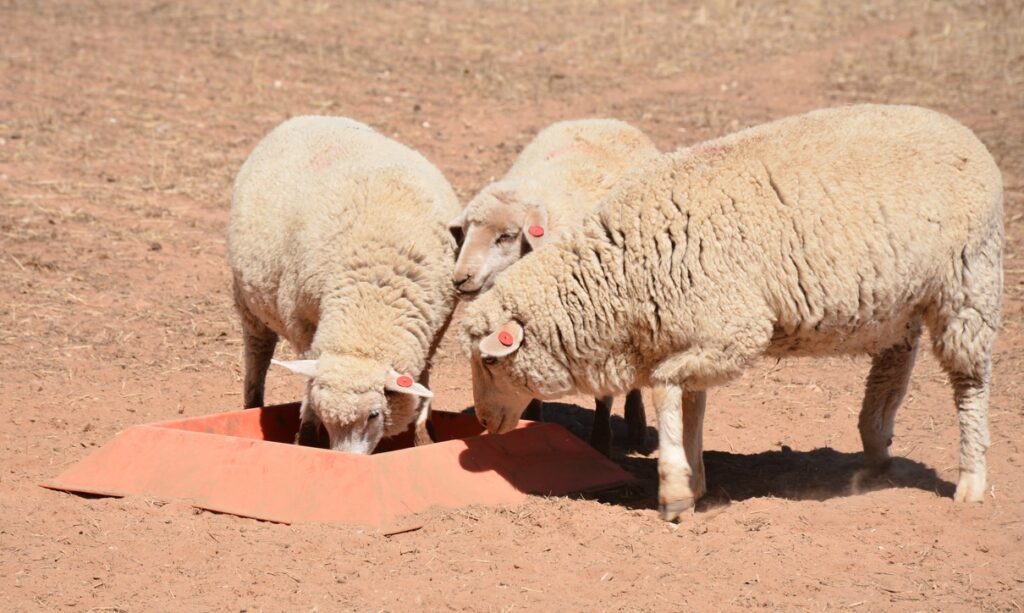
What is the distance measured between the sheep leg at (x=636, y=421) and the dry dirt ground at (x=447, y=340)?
0.38 feet

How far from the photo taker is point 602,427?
7715mm

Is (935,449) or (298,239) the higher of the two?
(298,239)

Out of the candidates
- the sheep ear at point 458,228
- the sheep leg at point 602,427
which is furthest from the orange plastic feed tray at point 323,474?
the sheep ear at point 458,228

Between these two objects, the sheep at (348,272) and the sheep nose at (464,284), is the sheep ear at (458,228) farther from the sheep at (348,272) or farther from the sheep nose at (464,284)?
the sheep nose at (464,284)

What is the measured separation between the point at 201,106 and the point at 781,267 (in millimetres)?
10685

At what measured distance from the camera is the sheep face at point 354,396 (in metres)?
6.12

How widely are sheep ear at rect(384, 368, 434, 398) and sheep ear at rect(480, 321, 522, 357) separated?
0.37 m

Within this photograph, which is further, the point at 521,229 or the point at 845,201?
the point at 521,229

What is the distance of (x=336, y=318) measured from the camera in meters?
6.41

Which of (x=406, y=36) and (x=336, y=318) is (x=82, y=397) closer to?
(x=336, y=318)

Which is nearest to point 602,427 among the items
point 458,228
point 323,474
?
point 458,228

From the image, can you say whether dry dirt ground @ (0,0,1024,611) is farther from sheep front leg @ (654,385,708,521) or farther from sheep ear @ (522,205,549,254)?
sheep ear @ (522,205,549,254)

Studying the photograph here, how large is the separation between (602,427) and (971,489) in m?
2.31

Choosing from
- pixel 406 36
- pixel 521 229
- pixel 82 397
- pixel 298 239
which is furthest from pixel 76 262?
pixel 406 36
